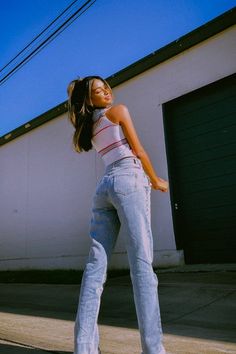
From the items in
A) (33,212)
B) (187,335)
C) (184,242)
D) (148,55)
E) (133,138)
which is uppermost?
(148,55)

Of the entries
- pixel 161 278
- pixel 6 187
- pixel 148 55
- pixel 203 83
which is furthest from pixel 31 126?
pixel 161 278

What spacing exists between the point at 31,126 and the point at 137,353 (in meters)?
9.88

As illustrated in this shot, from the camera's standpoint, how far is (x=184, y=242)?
6785mm

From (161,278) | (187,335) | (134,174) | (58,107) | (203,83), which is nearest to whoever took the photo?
(134,174)

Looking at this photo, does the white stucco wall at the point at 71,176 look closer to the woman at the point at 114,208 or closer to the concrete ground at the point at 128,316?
the concrete ground at the point at 128,316

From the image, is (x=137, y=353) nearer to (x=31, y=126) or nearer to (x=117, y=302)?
(x=117, y=302)

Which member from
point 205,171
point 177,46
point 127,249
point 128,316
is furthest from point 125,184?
point 177,46

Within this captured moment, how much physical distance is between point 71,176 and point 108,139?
7623mm

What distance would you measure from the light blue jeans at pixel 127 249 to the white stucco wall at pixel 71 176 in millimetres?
5075

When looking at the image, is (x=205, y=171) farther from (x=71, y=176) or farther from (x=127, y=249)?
(x=127, y=249)

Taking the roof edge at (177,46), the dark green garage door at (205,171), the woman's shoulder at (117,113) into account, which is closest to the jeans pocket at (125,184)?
the woman's shoulder at (117,113)

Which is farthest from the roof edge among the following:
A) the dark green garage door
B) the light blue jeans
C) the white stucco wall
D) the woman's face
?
the light blue jeans

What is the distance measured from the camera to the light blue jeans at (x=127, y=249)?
5.41 ft

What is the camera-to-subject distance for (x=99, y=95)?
6.55 ft
